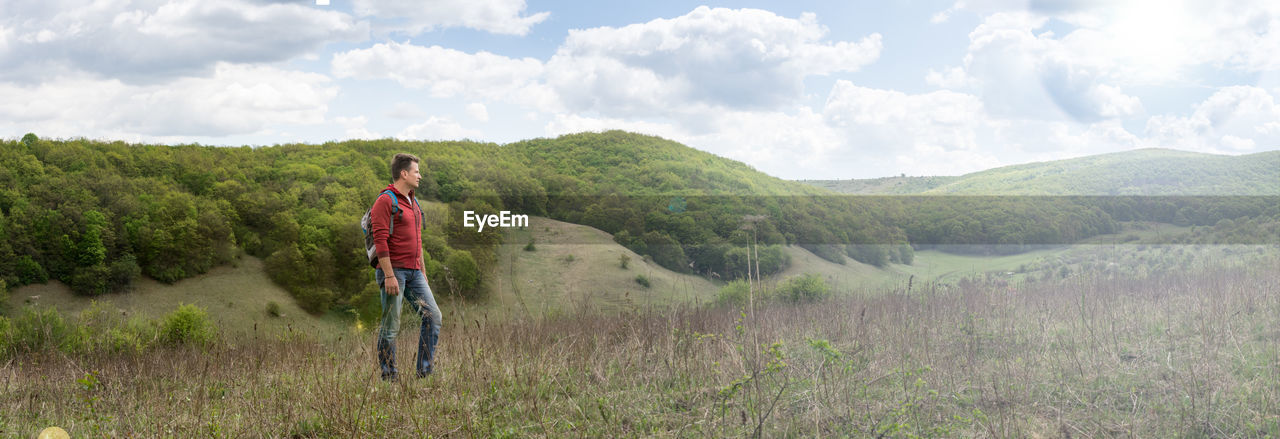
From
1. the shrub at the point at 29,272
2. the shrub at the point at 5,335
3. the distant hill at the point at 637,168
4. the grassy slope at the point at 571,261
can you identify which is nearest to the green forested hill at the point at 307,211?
the shrub at the point at 29,272

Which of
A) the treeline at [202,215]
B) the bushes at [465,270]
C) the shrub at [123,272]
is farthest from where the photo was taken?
the bushes at [465,270]

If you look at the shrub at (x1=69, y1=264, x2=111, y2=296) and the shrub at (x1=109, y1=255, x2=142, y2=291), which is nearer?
the shrub at (x1=69, y1=264, x2=111, y2=296)

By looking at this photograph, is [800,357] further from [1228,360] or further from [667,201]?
[667,201]

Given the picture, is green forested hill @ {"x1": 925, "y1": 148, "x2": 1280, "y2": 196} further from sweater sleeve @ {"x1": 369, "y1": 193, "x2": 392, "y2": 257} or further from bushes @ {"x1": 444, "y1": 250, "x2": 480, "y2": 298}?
sweater sleeve @ {"x1": 369, "y1": 193, "x2": 392, "y2": 257}

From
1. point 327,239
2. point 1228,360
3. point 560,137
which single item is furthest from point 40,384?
point 560,137

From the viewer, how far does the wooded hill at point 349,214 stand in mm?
34375

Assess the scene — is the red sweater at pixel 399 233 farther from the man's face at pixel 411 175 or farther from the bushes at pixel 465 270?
the bushes at pixel 465 270

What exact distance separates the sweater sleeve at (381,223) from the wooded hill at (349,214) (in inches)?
818

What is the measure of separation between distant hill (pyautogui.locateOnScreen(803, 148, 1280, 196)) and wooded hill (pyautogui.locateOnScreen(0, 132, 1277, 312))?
7.65 meters

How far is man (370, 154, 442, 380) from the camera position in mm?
5238

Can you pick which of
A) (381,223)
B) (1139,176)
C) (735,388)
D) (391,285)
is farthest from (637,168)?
(735,388)

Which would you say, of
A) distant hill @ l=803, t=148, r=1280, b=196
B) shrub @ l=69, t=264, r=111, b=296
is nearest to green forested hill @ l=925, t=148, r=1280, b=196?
distant hill @ l=803, t=148, r=1280, b=196

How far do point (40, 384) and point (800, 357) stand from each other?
7.35 m

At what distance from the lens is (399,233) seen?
17.6 feet
